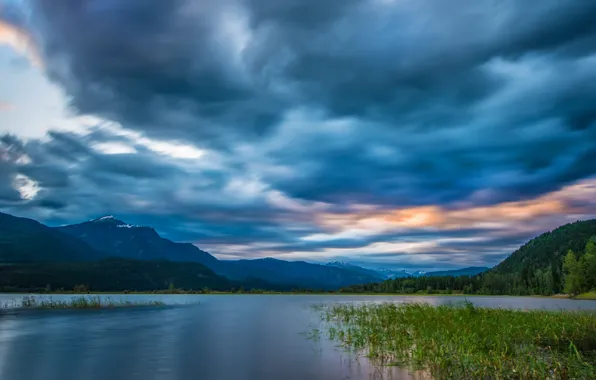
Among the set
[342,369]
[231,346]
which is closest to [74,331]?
[231,346]

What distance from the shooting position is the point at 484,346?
28.6 m

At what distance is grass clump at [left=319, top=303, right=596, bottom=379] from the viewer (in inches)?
883

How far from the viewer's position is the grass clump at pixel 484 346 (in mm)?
22422

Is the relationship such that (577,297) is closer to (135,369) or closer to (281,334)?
(281,334)

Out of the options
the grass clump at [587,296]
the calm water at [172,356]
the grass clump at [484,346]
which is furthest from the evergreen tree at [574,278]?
the calm water at [172,356]

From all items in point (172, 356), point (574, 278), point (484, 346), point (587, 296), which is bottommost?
point (172, 356)

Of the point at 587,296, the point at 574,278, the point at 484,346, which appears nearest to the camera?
the point at 484,346

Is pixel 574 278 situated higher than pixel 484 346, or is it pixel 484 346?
pixel 574 278

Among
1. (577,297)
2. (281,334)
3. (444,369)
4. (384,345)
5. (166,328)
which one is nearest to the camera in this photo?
(444,369)

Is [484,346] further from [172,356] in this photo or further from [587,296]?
[587,296]

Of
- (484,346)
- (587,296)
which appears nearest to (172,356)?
(484,346)

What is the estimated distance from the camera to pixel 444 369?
81.4 feet

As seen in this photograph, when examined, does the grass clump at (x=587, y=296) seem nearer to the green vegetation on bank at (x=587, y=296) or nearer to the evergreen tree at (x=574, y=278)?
the green vegetation on bank at (x=587, y=296)

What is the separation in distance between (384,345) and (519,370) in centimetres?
1394
